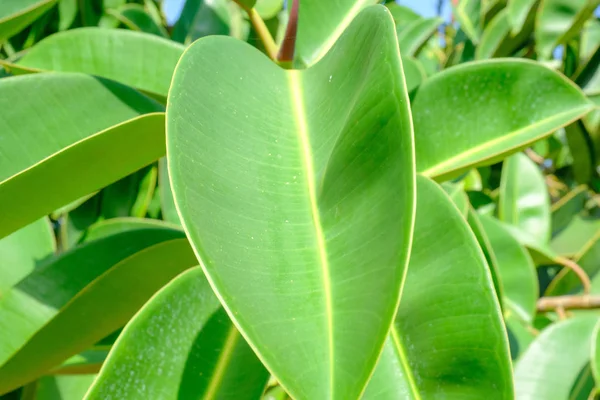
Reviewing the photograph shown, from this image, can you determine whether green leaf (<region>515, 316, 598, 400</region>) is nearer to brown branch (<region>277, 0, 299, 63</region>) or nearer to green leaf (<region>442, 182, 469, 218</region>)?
green leaf (<region>442, 182, 469, 218</region>)

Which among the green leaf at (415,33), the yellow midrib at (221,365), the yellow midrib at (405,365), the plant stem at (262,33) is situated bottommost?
the yellow midrib at (405,365)

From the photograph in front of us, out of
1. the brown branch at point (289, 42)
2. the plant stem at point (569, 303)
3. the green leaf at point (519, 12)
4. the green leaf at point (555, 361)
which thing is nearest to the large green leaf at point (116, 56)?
the brown branch at point (289, 42)

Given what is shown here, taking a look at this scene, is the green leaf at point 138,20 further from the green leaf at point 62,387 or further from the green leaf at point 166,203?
the green leaf at point 62,387

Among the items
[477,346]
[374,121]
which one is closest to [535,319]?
[477,346]

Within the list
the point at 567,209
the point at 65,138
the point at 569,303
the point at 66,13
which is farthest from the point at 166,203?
the point at 567,209

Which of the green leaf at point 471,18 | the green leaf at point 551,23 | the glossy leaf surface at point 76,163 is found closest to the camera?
the glossy leaf surface at point 76,163

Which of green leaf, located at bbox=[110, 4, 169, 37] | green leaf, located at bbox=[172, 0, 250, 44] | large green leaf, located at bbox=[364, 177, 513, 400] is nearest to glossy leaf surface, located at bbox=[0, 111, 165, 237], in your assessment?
large green leaf, located at bbox=[364, 177, 513, 400]
